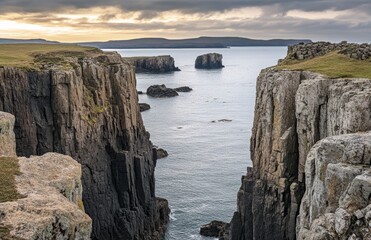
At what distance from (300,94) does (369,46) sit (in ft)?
75.9

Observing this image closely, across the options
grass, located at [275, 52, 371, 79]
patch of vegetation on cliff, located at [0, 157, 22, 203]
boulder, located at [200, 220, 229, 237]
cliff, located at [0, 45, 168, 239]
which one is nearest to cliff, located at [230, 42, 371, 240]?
grass, located at [275, 52, 371, 79]

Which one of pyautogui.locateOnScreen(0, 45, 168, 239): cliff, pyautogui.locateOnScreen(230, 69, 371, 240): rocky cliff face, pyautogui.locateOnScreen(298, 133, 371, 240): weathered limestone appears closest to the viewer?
pyautogui.locateOnScreen(298, 133, 371, 240): weathered limestone

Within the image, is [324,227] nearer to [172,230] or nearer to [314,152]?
[314,152]

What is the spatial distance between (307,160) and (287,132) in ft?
63.9

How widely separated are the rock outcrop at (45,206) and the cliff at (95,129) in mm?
36388

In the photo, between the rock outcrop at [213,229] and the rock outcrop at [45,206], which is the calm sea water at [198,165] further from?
the rock outcrop at [45,206]

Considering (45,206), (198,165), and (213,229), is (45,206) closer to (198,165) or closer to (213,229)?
(213,229)

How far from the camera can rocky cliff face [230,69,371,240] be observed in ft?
163

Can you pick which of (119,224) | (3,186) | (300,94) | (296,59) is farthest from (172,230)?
(3,186)

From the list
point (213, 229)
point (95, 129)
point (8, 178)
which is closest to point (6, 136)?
point (8, 178)

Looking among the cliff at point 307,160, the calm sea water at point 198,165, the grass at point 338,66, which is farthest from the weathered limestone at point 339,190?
the calm sea water at point 198,165

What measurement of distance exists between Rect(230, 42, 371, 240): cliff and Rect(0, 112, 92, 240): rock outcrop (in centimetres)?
1491

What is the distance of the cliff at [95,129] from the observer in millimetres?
75125

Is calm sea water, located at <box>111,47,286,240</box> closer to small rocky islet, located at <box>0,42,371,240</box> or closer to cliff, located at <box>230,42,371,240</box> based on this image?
small rocky islet, located at <box>0,42,371,240</box>
